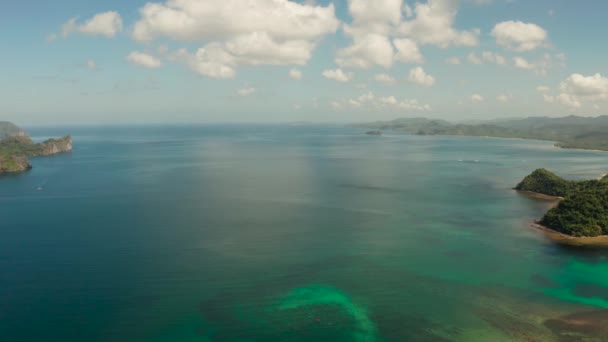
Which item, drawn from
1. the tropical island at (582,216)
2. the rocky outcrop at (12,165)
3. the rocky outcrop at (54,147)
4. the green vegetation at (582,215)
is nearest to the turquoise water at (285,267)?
the tropical island at (582,216)

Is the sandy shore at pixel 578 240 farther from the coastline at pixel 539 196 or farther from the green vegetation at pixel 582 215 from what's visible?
the coastline at pixel 539 196

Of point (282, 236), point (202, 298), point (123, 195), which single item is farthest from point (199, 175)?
point (202, 298)

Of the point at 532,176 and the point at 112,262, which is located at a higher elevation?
the point at 532,176

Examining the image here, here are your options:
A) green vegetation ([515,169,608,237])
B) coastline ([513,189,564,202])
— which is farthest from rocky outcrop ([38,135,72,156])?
green vegetation ([515,169,608,237])

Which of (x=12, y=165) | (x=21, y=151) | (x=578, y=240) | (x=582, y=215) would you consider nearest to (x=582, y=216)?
(x=582, y=215)

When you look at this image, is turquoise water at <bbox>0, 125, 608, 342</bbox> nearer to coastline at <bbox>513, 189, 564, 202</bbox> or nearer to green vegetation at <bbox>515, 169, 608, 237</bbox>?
coastline at <bbox>513, 189, 564, 202</bbox>

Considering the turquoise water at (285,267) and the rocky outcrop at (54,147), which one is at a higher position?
the rocky outcrop at (54,147)

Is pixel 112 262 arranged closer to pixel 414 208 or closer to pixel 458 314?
pixel 458 314
